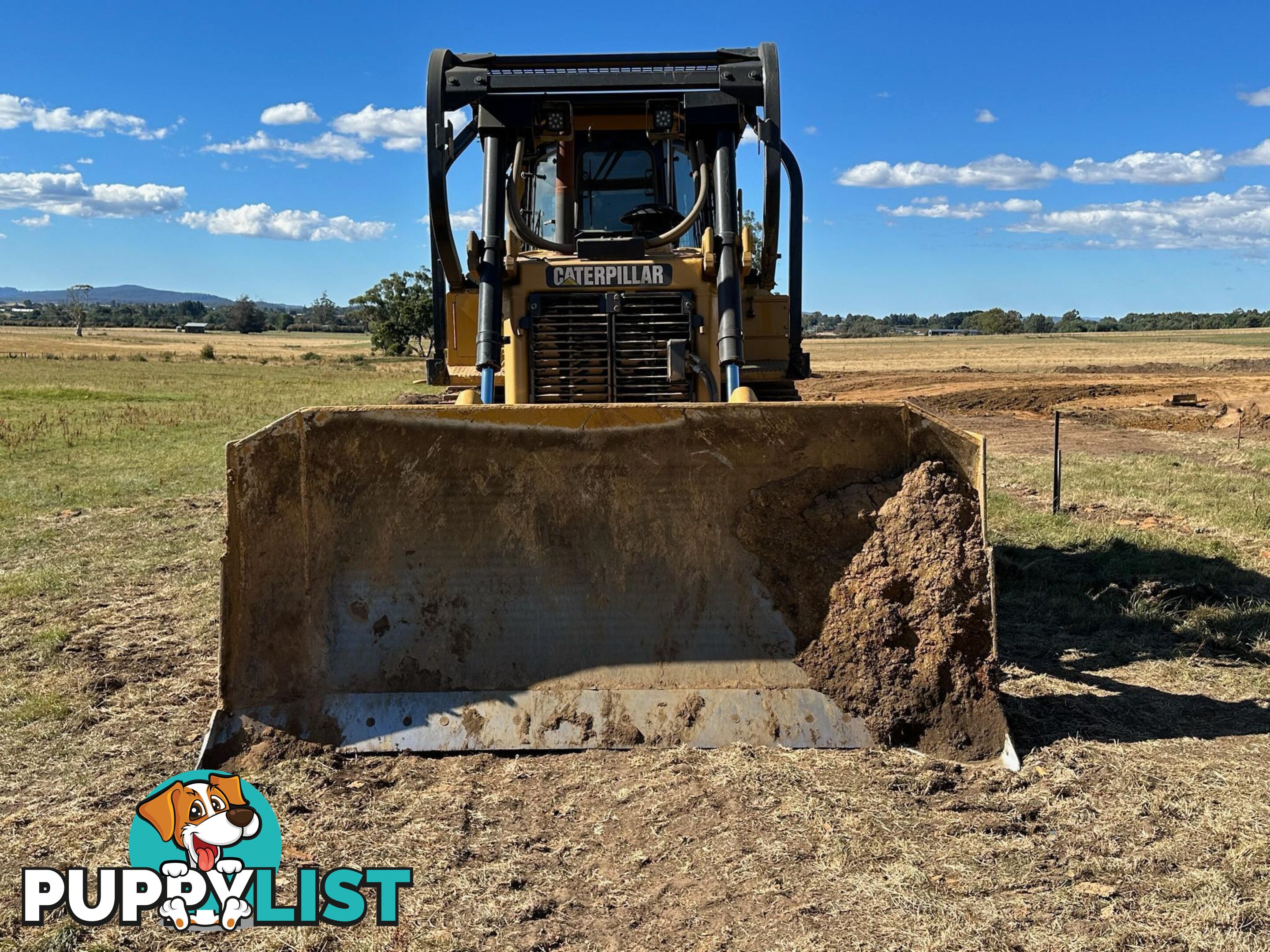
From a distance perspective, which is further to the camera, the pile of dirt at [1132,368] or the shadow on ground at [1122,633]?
the pile of dirt at [1132,368]

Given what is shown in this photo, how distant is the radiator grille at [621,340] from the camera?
20.8 ft

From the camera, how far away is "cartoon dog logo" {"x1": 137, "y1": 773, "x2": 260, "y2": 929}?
3500 mm

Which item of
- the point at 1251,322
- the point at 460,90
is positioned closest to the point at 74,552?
the point at 460,90

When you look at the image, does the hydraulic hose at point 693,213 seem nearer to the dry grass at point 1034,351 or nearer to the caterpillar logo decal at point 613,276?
the caterpillar logo decal at point 613,276

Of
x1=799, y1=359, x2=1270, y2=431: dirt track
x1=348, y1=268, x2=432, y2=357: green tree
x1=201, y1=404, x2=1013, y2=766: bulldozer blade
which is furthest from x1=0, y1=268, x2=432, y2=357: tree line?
x1=201, y1=404, x2=1013, y2=766: bulldozer blade

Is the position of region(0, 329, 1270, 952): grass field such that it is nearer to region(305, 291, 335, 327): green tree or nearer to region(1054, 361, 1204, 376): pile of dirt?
region(1054, 361, 1204, 376): pile of dirt

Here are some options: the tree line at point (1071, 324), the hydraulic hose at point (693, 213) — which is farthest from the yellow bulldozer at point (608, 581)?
the tree line at point (1071, 324)

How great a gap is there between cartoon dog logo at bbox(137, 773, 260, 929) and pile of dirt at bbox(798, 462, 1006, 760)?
91.2 inches

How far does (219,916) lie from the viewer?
3.46 meters

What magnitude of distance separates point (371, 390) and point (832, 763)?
100ft

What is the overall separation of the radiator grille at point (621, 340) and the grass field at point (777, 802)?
7.85 feet

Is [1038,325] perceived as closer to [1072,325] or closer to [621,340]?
[1072,325]

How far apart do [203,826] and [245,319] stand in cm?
14276

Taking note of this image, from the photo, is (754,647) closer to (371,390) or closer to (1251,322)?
(371,390)
